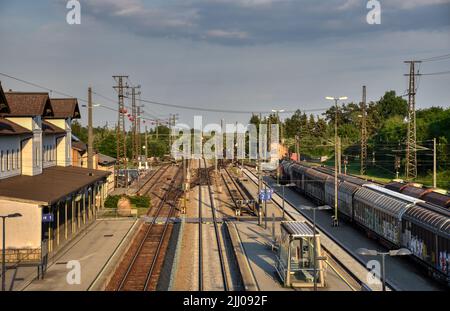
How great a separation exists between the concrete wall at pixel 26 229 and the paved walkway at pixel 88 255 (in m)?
1.70

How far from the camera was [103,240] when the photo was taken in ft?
120

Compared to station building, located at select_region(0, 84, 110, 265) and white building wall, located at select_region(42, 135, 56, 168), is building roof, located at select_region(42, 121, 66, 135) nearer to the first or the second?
station building, located at select_region(0, 84, 110, 265)

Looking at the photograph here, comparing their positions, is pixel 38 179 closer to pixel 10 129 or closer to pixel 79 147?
pixel 10 129

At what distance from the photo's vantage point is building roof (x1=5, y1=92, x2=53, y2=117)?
3819 cm

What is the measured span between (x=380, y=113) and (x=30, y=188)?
137199 mm

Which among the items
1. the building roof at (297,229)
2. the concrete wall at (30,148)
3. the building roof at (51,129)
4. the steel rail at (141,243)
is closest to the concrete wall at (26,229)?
the steel rail at (141,243)

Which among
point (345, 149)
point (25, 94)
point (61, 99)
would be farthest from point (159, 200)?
point (345, 149)

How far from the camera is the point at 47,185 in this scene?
35.3 m

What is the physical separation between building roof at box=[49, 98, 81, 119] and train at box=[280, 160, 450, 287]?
2272 cm

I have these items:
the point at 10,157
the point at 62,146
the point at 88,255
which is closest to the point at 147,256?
the point at 88,255

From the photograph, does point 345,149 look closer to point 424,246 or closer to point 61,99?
point 61,99

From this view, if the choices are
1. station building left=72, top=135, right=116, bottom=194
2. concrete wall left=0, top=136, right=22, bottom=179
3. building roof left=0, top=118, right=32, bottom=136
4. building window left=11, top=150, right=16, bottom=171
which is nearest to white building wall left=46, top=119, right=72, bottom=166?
station building left=72, top=135, right=116, bottom=194

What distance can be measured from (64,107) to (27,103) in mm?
11953
